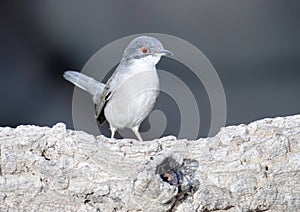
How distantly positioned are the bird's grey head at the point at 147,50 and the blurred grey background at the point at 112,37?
1.48 m

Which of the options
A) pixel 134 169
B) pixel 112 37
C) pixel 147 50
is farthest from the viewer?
pixel 112 37

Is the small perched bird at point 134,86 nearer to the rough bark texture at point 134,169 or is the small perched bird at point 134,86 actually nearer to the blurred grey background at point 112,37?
the rough bark texture at point 134,169

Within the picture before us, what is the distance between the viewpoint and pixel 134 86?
3.06 metres

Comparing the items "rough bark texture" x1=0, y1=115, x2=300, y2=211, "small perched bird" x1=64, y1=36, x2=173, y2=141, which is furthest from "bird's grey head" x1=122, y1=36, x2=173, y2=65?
"rough bark texture" x1=0, y1=115, x2=300, y2=211

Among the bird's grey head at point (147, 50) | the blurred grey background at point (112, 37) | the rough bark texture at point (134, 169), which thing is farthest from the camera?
the blurred grey background at point (112, 37)

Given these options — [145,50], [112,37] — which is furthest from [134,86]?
[112,37]

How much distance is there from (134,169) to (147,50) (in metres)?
1.04

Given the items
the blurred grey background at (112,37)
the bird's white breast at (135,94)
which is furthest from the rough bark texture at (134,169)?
the blurred grey background at (112,37)

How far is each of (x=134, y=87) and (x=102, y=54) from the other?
4.88 feet

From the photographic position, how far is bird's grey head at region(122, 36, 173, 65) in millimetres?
3002

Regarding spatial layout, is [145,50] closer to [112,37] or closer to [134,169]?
[134,169]

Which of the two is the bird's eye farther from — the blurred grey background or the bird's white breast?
the blurred grey background

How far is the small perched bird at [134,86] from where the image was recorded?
3020mm

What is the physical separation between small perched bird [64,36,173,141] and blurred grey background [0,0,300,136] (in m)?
1.38
